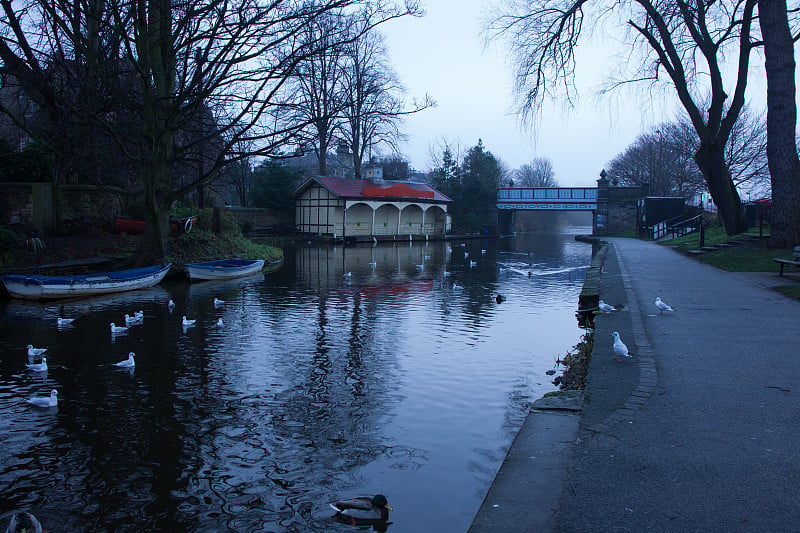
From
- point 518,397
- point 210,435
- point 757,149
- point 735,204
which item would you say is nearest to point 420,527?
point 210,435

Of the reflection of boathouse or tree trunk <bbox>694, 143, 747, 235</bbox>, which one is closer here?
tree trunk <bbox>694, 143, 747, 235</bbox>

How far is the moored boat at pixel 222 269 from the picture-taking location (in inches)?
837

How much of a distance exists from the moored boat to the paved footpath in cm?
1540

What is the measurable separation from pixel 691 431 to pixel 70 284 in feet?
53.6

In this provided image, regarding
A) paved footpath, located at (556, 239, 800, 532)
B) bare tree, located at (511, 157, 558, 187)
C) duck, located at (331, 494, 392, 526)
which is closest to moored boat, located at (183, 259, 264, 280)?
paved footpath, located at (556, 239, 800, 532)

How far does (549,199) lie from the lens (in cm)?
6250

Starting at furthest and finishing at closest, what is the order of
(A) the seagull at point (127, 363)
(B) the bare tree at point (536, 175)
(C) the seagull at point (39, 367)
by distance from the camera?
(B) the bare tree at point (536, 175) < (A) the seagull at point (127, 363) < (C) the seagull at point (39, 367)

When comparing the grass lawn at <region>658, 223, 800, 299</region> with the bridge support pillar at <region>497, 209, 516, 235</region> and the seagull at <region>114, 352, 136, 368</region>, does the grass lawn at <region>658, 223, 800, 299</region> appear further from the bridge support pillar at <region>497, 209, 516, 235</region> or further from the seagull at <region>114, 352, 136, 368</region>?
the bridge support pillar at <region>497, 209, 516, 235</region>

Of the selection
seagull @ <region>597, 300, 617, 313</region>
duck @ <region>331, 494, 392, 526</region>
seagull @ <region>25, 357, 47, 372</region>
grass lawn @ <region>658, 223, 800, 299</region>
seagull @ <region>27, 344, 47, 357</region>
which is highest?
grass lawn @ <region>658, 223, 800, 299</region>

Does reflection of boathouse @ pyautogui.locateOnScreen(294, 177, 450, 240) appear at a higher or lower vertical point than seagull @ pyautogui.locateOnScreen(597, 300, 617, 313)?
higher

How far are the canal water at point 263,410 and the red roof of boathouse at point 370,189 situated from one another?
3081 centimetres

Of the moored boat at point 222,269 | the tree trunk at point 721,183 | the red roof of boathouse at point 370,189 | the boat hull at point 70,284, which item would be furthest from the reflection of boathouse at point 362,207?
the boat hull at point 70,284

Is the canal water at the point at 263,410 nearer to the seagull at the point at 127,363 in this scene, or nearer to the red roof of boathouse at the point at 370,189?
the seagull at the point at 127,363

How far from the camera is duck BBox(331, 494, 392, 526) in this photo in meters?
4.97
